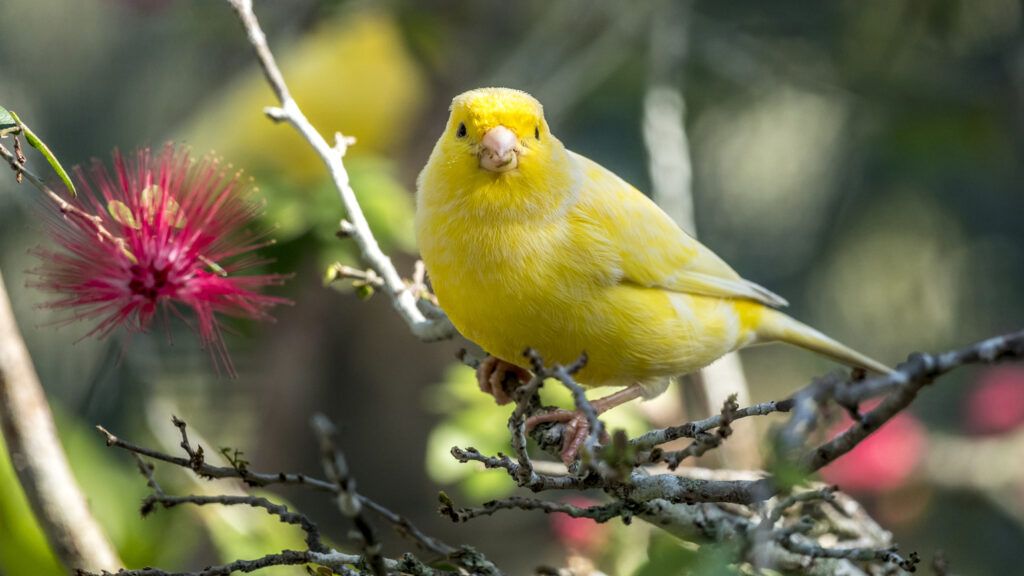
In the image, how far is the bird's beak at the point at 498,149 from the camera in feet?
7.88

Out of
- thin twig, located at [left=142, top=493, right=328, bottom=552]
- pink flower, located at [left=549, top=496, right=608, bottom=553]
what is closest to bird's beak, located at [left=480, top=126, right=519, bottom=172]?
thin twig, located at [left=142, top=493, right=328, bottom=552]

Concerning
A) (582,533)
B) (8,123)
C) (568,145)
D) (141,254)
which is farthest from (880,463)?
(8,123)

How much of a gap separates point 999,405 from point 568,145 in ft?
8.92

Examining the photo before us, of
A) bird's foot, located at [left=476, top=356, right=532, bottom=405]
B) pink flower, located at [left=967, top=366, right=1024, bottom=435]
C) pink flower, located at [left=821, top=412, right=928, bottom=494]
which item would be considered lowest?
bird's foot, located at [left=476, top=356, right=532, bottom=405]

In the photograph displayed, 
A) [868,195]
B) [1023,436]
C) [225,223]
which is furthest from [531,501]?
[868,195]

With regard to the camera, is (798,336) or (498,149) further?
(798,336)

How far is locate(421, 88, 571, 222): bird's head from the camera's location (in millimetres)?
2426

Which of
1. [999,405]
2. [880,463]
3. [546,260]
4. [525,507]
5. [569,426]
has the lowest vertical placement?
[525,507]

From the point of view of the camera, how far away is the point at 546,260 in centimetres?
242

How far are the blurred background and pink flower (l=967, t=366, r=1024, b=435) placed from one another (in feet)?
0.04

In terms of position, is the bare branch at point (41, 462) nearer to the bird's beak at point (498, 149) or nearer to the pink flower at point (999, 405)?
the bird's beak at point (498, 149)

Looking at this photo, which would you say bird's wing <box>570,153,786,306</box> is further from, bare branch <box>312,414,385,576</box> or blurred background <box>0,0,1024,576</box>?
bare branch <box>312,414,385,576</box>

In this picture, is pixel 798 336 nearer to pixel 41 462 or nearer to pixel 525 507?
→ pixel 525 507

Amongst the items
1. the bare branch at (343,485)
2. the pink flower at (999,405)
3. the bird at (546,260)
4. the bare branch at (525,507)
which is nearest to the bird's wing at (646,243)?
the bird at (546,260)
